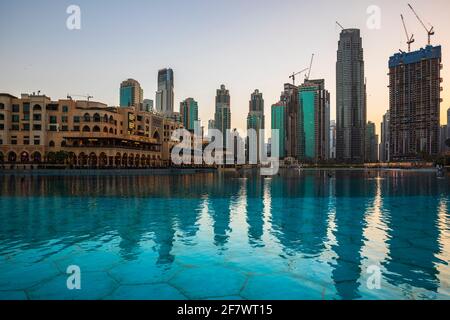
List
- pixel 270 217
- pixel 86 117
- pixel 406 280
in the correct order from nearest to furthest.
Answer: pixel 406 280, pixel 270 217, pixel 86 117

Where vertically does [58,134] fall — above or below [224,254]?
above

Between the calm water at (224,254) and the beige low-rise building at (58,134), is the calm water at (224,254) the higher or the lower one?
the lower one

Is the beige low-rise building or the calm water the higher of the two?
the beige low-rise building

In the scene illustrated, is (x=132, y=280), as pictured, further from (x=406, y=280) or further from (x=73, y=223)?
(x=73, y=223)

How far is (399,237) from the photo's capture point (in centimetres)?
1210

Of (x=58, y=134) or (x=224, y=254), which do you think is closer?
(x=224, y=254)

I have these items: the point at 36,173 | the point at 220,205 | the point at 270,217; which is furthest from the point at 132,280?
the point at 36,173

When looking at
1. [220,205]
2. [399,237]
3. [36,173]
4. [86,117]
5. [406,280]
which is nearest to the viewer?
[406,280]

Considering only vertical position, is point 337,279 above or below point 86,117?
below

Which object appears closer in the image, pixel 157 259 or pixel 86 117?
pixel 157 259

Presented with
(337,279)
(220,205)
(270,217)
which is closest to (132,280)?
(337,279)

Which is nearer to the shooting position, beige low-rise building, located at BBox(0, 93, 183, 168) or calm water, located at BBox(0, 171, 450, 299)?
calm water, located at BBox(0, 171, 450, 299)

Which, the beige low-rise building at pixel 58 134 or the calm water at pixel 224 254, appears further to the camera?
the beige low-rise building at pixel 58 134
